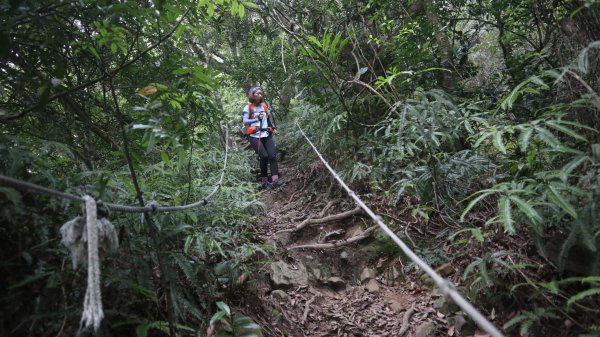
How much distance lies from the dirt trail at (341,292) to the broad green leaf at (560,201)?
1211 millimetres

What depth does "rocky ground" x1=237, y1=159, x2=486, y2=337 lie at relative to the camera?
290 cm

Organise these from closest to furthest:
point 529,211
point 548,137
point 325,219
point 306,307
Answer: point 529,211 → point 548,137 → point 306,307 → point 325,219

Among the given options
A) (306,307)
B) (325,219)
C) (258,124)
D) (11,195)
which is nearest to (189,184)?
(11,195)

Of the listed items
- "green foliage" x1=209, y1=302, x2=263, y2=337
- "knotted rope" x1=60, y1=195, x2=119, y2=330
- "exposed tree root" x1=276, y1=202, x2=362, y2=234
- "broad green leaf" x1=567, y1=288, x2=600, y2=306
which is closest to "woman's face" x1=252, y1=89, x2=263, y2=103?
"exposed tree root" x1=276, y1=202, x2=362, y2=234

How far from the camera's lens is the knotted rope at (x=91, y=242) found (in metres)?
1.13

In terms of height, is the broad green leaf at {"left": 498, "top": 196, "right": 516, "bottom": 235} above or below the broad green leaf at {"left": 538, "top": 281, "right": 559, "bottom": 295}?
above

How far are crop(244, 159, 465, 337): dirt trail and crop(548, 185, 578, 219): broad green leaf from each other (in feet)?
3.97

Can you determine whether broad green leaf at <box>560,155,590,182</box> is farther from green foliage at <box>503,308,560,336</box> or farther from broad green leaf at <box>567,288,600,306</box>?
green foliage at <box>503,308,560,336</box>

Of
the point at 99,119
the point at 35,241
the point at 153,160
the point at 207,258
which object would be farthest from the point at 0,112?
the point at 153,160

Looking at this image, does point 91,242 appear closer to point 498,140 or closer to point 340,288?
point 498,140

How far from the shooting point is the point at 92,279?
1.15 meters

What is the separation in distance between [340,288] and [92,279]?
2953mm

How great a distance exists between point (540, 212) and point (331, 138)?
11.9 feet

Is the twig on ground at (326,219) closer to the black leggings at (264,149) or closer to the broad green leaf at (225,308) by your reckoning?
the black leggings at (264,149)
